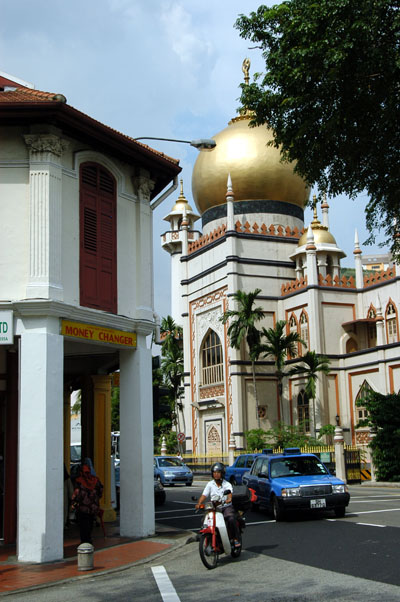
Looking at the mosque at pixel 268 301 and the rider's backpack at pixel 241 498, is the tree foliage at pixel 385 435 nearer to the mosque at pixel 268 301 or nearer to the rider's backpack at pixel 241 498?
the mosque at pixel 268 301

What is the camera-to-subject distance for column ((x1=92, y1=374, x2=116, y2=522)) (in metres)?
17.3

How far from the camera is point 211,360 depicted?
4475 cm

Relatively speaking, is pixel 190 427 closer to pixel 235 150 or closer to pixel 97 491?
pixel 235 150

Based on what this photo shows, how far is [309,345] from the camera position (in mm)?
40594

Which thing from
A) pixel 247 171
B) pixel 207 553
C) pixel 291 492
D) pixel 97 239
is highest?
pixel 247 171

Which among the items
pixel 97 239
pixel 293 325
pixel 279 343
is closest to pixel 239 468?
pixel 97 239

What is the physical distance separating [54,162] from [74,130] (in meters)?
0.80

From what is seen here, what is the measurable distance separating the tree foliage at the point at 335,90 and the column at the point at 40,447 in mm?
8137

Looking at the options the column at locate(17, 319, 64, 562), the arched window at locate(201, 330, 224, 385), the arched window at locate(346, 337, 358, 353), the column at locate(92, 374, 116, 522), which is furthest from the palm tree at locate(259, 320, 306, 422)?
the column at locate(17, 319, 64, 562)

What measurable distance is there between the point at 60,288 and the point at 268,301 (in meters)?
31.4

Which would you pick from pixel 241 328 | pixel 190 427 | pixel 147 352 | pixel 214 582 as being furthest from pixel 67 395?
pixel 190 427

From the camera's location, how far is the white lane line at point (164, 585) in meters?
8.04

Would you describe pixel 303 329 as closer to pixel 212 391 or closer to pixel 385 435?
pixel 212 391

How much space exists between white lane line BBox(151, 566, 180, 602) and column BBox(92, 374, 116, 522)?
7115 millimetres
